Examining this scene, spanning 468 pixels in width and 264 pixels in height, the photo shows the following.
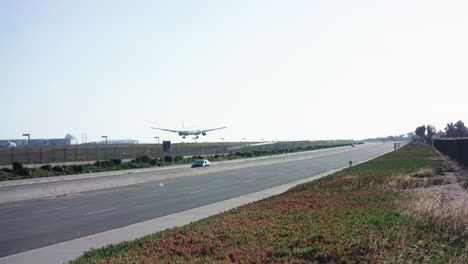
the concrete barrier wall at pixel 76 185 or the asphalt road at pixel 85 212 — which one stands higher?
the concrete barrier wall at pixel 76 185

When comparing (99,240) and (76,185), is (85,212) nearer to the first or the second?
(99,240)

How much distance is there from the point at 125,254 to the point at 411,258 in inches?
216

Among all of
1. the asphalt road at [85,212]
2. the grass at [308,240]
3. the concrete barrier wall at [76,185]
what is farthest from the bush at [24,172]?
the grass at [308,240]

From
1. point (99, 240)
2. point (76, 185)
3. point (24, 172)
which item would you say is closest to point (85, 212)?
point (99, 240)

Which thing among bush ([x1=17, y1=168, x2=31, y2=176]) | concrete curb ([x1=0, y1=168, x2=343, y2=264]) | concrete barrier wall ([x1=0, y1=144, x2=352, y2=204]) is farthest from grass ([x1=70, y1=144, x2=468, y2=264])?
bush ([x1=17, y1=168, x2=31, y2=176])

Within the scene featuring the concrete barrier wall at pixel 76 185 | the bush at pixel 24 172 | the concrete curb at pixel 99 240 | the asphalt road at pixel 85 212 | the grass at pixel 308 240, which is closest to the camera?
the grass at pixel 308 240

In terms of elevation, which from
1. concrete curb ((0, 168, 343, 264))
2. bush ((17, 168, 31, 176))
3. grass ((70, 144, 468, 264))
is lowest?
concrete curb ((0, 168, 343, 264))

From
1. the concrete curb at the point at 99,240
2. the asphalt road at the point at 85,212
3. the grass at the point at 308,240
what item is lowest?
the asphalt road at the point at 85,212

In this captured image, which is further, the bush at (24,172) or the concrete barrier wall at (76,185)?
the bush at (24,172)

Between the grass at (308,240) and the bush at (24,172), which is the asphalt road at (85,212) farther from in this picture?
the bush at (24,172)

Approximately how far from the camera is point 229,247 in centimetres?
899

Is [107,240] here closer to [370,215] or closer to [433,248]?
[370,215]

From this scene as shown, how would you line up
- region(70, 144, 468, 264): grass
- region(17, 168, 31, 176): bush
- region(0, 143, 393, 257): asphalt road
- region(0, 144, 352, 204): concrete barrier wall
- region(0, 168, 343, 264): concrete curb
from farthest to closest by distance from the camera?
region(17, 168, 31, 176): bush < region(0, 144, 352, 204): concrete barrier wall < region(0, 143, 393, 257): asphalt road < region(0, 168, 343, 264): concrete curb < region(70, 144, 468, 264): grass

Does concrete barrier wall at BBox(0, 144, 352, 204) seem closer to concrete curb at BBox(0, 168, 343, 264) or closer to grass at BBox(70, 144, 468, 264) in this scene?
concrete curb at BBox(0, 168, 343, 264)
